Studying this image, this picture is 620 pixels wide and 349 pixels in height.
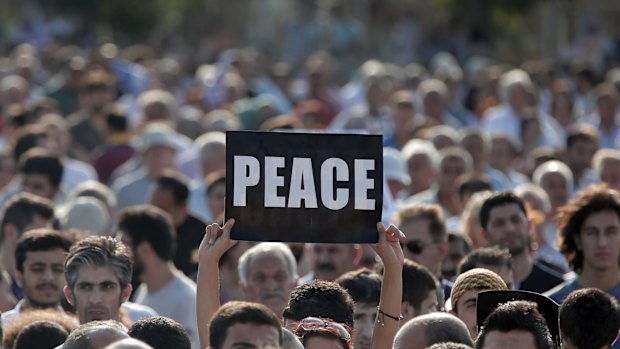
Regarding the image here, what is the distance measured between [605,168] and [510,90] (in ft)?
20.3

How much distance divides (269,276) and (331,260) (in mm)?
645

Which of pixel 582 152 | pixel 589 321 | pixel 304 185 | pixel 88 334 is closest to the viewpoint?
pixel 88 334

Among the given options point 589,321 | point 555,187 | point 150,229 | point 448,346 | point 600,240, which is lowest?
point 448,346

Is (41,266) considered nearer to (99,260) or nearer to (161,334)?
(99,260)

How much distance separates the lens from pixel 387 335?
7633 mm

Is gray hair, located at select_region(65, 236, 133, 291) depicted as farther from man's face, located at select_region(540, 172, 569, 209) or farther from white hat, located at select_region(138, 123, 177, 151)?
white hat, located at select_region(138, 123, 177, 151)

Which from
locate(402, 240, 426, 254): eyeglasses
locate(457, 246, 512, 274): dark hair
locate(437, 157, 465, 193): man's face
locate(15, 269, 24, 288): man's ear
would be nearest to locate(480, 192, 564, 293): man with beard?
locate(402, 240, 426, 254): eyeglasses

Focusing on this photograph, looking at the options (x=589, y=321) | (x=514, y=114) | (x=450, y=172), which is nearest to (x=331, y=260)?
(x=589, y=321)

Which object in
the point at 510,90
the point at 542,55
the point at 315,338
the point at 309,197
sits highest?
the point at 542,55

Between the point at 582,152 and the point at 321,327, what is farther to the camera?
the point at 582,152

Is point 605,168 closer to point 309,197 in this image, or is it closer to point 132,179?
point 132,179

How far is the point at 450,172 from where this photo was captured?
14.0 metres

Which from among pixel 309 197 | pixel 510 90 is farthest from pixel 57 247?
pixel 510 90

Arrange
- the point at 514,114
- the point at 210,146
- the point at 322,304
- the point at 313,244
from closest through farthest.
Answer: the point at 322,304 < the point at 313,244 < the point at 210,146 < the point at 514,114
